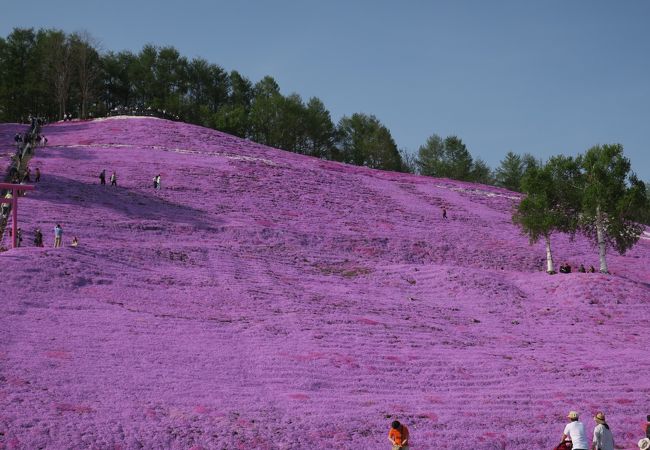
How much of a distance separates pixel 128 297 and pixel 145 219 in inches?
637

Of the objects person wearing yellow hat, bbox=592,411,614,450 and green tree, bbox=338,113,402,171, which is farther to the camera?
green tree, bbox=338,113,402,171

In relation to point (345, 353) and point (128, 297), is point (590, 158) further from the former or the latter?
point (128, 297)

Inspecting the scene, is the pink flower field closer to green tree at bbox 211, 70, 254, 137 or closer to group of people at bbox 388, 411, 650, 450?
group of people at bbox 388, 411, 650, 450

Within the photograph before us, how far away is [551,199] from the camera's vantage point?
4781cm

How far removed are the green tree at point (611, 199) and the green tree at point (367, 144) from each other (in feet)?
236

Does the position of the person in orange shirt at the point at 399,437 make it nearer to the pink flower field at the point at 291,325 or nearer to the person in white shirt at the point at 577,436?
the pink flower field at the point at 291,325

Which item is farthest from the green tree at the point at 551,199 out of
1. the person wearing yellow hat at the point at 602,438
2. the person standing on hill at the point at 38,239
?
the person wearing yellow hat at the point at 602,438

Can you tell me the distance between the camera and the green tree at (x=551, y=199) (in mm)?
46281

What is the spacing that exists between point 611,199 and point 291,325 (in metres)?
25.0

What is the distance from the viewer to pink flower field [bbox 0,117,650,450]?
19391mm

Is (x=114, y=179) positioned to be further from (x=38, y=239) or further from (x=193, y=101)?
(x=193, y=101)

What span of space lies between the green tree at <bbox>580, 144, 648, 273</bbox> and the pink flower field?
418 cm

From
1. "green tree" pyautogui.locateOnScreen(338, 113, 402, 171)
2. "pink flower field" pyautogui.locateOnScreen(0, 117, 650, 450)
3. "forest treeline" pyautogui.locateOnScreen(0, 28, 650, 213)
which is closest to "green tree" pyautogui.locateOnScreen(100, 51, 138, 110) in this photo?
"forest treeline" pyautogui.locateOnScreen(0, 28, 650, 213)

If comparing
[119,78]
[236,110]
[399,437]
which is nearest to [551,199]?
[399,437]
